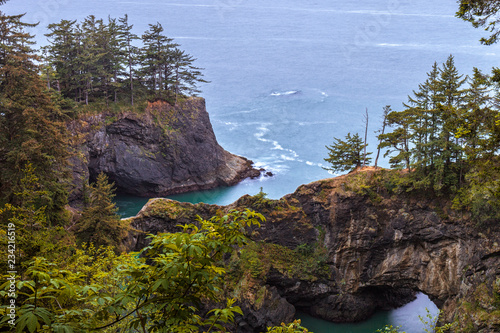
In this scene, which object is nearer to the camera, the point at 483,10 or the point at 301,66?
the point at 483,10

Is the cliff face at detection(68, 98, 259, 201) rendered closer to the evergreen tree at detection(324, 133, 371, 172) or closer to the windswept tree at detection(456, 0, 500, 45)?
the evergreen tree at detection(324, 133, 371, 172)

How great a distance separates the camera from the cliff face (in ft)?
172

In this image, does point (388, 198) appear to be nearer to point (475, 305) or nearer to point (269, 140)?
point (475, 305)

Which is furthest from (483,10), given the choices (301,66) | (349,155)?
(301,66)

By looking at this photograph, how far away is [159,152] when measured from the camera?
56875mm

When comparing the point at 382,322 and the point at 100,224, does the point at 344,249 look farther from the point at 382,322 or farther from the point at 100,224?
the point at 100,224

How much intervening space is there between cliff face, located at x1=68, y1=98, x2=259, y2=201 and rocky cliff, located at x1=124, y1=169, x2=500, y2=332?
21.3 m

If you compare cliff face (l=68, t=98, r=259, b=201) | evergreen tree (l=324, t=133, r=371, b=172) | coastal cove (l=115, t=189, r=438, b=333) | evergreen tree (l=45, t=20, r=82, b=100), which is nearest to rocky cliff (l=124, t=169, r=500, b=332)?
coastal cove (l=115, t=189, r=438, b=333)

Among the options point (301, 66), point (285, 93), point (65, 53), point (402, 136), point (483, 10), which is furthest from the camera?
point (301, 66)

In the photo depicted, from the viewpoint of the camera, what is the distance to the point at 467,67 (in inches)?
2899

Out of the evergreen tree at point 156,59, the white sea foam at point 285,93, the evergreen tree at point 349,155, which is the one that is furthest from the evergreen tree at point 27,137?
the white sea foam at point 285,93

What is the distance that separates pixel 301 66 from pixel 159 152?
170 feet

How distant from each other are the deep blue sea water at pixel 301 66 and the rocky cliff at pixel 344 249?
3.43 m

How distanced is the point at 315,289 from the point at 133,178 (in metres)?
32.3
